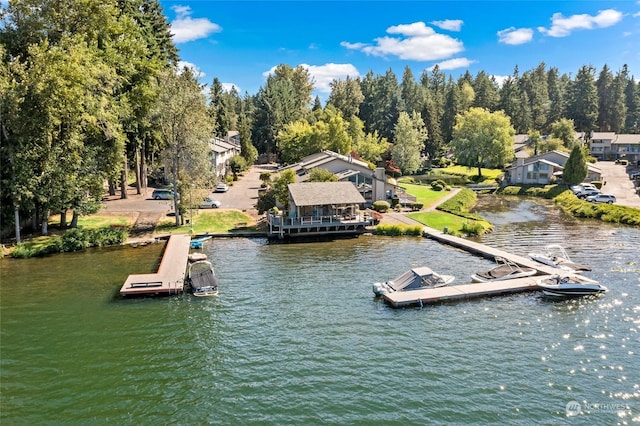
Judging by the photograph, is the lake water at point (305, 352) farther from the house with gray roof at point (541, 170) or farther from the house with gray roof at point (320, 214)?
the house with gray roof at point (541, 170)

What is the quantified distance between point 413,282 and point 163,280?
1884 centimetres

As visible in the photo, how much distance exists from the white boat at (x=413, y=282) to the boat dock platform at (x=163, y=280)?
1479 centimetres

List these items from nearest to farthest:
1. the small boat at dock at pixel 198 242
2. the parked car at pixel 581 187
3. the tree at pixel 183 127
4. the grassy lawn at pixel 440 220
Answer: the small boat at dock at pixel 198 242 → the tree at pixel 183 127 → the grassy lawn at pixel 440 220 → the parked car at pixel 581 187

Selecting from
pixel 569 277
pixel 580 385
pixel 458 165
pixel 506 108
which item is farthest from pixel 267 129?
pixel 580 385

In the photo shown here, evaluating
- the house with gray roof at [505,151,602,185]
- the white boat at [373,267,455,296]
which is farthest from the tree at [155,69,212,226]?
the house with gray roof at [505,151,602,185]

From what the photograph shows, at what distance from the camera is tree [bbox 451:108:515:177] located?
10012cm

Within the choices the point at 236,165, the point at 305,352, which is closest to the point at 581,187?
the point at 236,165

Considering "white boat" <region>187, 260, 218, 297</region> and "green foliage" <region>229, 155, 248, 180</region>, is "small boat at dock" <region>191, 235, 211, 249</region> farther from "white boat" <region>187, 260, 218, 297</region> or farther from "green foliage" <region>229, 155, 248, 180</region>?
"green foliage" <region>229, 155, 248, 180</region>

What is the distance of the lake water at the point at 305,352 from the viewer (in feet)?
66.4

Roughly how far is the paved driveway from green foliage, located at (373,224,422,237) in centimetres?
3504

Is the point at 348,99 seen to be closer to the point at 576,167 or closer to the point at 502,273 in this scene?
the point at 576,167

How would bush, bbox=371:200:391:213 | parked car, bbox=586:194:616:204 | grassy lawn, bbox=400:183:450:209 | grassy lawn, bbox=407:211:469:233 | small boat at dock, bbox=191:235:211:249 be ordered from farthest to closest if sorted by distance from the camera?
1. grassy lawn, bbox=400:183:450:209
2. parked car, bbox=586:194:616:204
3. bush, bbox=371:200:391:213
4. grassy lawn, bbox=407:211:469:233
5. small boat at dock, bbox=191:235:211:249

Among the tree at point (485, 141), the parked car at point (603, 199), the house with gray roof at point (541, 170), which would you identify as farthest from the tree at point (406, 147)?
the parked car at point (603, 199)

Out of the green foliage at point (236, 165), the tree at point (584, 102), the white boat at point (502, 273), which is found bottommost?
the white boat at point (502, 273)
